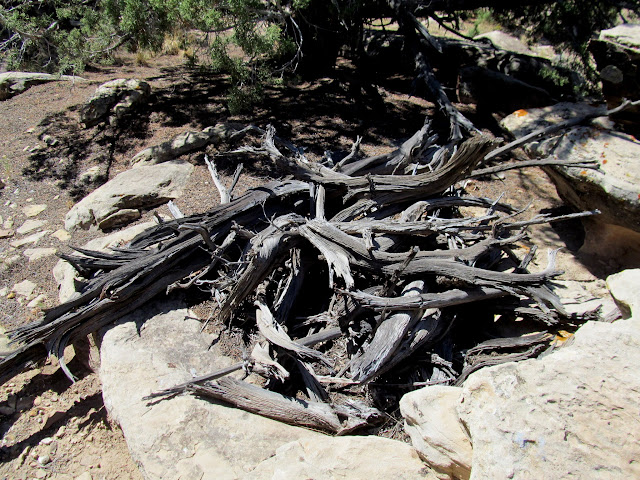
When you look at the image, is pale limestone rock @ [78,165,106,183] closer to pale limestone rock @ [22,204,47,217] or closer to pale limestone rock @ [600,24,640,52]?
pale limestone rock @ [22,204,47,217]

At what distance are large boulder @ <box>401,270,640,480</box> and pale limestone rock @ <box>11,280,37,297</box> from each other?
412 centimetres

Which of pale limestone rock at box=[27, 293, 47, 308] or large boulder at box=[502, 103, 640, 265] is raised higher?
large boulder at box=[502, 103, 640, 265]

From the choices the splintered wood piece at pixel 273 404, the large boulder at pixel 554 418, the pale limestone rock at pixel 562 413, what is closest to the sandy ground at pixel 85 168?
the splintered wood piece at pixel 273 404

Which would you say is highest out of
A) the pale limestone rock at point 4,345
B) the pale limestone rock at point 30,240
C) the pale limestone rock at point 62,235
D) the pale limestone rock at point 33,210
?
the pale limestone rock at point 33,210

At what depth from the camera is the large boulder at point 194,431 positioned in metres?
2.61

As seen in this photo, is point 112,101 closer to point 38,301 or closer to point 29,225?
point 29,225

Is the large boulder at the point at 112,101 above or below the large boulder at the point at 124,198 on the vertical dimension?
above

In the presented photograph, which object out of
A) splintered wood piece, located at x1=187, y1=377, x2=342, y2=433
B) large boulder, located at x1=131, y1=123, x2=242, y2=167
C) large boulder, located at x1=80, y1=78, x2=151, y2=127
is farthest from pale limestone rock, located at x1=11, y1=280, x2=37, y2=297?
large boulder, located at x1=80, y1=78, x2=151, y2=127

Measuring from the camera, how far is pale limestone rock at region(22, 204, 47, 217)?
5.76 meters

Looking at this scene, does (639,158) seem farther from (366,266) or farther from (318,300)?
(318,300)

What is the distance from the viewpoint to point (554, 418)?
2.09 m

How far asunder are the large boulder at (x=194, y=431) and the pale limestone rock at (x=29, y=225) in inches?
102

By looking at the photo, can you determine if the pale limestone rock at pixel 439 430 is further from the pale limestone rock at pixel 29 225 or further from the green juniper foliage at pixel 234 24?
the pale limestone rock at pixel 29 225

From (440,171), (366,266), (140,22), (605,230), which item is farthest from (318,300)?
(140,22)
